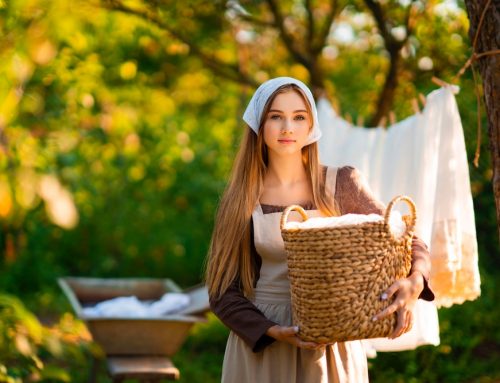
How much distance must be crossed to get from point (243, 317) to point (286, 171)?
437 millimetres

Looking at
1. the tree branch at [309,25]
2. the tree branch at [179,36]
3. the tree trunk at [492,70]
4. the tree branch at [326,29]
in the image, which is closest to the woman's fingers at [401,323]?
the tree trunk at [492,70]

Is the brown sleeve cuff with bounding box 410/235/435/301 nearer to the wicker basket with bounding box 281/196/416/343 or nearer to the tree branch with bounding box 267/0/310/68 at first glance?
the wicker basket with bounding box 281/196/416/343

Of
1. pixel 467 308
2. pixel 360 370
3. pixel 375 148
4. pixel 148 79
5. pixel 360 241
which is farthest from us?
pixel 148 79

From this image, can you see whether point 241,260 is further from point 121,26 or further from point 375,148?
point 121,26

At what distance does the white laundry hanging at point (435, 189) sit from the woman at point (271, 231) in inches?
31.7

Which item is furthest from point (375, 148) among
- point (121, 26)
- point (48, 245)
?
point (48, 245)

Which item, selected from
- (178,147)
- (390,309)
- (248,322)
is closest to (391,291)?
(390,309)

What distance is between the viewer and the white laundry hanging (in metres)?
3.08

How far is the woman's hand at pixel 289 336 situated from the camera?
208 centimetres

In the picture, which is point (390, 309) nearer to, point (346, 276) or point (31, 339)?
point (346, 276)

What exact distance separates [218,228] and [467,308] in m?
4.20

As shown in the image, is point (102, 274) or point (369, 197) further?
point (102, 274)

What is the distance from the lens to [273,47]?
34.3 ft

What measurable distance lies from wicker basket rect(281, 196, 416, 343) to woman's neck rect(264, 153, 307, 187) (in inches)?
16.7
